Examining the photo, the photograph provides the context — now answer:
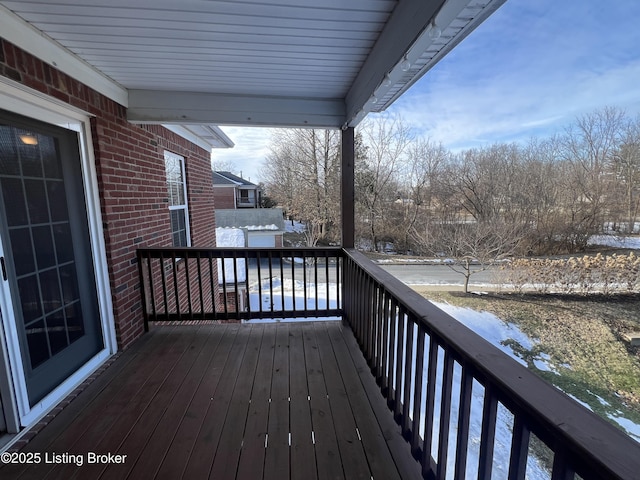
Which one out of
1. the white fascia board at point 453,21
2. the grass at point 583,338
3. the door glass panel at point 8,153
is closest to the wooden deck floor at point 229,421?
the door glass panel at point 8,153

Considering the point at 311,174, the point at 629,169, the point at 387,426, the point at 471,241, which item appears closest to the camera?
the point at 387,426

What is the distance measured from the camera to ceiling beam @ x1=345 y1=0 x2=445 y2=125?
1.32 m

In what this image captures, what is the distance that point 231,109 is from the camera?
2953 millimetres

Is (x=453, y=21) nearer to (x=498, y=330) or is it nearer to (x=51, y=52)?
(x=51, y=52)

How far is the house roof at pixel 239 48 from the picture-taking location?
1.53 m

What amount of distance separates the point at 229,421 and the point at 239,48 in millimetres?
2509

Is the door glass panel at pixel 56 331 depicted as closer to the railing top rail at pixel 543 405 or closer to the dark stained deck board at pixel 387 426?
the dark stained deck board at pixel 387 426

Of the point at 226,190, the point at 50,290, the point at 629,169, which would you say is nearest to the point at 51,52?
the point at 50,290

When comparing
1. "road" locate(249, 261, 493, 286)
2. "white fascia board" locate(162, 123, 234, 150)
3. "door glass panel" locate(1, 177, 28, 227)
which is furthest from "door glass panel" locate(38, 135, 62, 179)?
"road" locate(249, 261, 493, 286)

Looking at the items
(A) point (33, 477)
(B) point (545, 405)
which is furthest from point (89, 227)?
(B) point (545, 405)

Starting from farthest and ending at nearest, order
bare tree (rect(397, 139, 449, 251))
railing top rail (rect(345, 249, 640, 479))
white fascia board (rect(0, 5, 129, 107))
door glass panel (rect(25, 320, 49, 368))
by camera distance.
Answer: bare tree (rect(397, 139, 449, 251)), door glass panel (rect(25, 320, 49, 368)), white fascia board (rect(0, 5, 129, 107)), railing top rail (rect(345, 249, 640, 479))

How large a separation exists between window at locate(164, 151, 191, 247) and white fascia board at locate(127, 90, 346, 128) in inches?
41.7

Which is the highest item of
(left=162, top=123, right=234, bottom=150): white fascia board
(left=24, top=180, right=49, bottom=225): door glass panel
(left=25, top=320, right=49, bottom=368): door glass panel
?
(left=162, top=123, right=234, bottom=150): white fascia board

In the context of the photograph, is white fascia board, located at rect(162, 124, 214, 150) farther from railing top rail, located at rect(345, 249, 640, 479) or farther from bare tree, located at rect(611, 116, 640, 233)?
bare tree, located at rect(611, 116, 640, 233)
